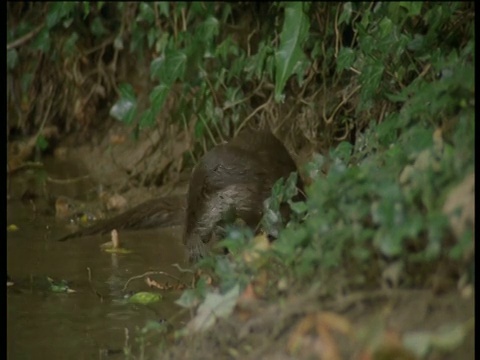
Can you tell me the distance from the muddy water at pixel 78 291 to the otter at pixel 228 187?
0.48ft

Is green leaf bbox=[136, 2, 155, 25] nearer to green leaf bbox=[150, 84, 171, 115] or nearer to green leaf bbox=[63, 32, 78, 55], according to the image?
green leaf bbox=[63, 32, 78, 55]

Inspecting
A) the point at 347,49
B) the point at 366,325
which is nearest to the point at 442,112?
the point at 366,325

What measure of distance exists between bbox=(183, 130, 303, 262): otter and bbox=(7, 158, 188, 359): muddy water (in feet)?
0.48

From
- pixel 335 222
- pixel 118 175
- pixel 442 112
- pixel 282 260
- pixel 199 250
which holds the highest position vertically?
pixel 442 112

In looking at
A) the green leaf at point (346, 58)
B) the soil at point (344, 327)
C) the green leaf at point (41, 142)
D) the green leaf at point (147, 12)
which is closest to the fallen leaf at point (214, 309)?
the soil at point (344, 327)

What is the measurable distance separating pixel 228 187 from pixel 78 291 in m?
0.65

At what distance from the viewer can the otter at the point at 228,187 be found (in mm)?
3623

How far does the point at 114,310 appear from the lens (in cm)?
322

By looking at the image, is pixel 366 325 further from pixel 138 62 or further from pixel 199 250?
pixel 138 62

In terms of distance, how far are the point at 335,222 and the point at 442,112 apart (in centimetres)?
43

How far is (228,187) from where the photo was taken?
368cm

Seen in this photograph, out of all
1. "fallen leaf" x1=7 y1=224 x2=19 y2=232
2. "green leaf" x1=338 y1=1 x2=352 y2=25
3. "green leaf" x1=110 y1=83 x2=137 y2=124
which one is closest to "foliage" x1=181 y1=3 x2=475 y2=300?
"green leaf" x1=338 y1=1 x2=352 y2=25

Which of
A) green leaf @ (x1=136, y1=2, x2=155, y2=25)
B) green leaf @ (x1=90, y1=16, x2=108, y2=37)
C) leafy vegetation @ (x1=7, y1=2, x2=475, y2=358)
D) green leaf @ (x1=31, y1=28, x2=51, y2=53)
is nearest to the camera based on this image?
leafy vegetation @ (x1=7, y1=2, x2=475, y2=358)

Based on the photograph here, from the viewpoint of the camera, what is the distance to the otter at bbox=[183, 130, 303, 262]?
3.62 metres
